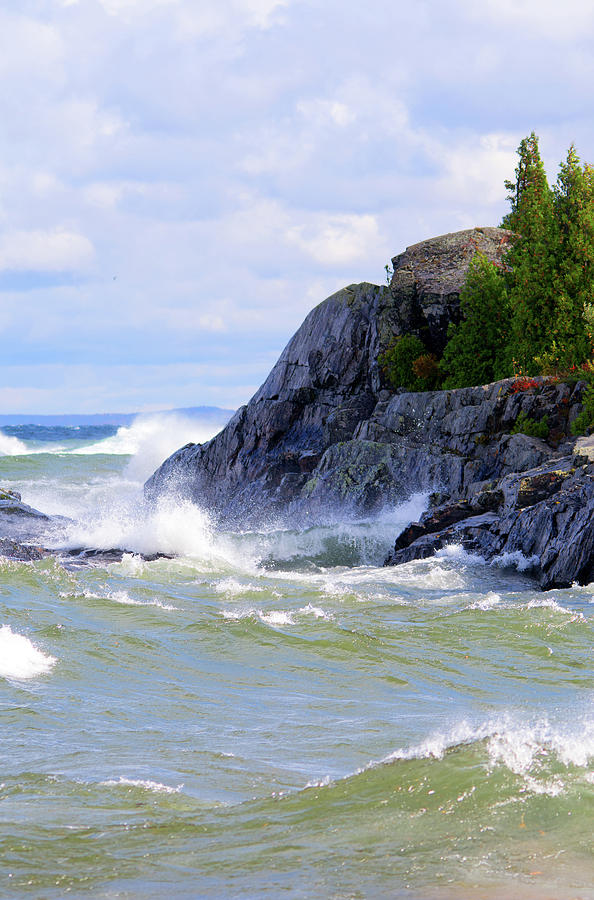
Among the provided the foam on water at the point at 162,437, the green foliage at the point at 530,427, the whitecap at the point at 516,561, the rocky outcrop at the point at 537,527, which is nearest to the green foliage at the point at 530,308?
the green foliage at the point at 530,427

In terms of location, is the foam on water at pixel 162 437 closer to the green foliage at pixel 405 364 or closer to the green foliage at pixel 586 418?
the green foliage at pixel 405 364

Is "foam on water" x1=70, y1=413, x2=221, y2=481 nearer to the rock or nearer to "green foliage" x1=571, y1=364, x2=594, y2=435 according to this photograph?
the rock

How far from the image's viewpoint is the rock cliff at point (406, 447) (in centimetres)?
1689

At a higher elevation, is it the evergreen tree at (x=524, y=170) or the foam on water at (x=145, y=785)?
the evergreen tree at (x=524, y=170)

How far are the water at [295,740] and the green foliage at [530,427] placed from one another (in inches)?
283

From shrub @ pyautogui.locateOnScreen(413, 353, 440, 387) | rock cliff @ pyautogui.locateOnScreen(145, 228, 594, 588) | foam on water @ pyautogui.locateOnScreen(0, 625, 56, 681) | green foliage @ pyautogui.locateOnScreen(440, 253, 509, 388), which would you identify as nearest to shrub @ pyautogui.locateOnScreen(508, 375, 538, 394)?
rock cliff @ pyautogui.locateOnScreen(145, 228, 594, 588)

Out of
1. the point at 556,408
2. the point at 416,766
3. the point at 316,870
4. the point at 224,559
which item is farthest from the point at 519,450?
the point at 316,870

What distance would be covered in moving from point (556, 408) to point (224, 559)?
363 inches

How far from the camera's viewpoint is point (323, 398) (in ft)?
100.0

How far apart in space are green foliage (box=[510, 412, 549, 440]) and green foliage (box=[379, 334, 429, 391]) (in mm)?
7125

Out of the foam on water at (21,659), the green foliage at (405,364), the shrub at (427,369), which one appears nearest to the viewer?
the foam on water at (21,659)

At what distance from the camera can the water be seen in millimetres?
4539

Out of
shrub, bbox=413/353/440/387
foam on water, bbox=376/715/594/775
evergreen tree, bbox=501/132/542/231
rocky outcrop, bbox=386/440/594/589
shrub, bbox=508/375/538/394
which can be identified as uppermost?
evergreen tree, bbox=501/132/542/231

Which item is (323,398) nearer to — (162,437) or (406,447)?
(406,447)
